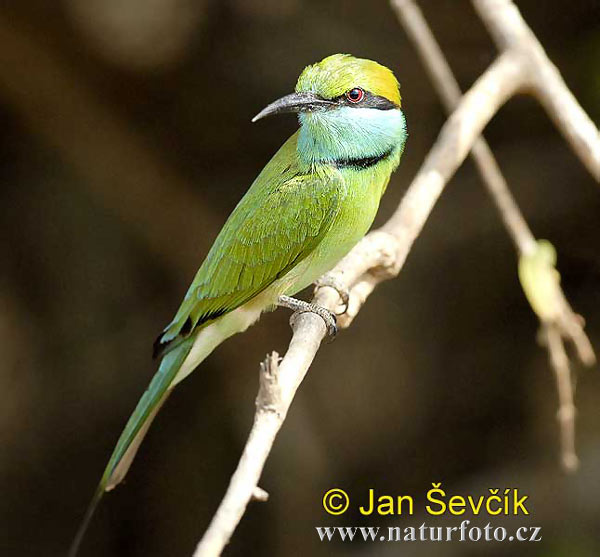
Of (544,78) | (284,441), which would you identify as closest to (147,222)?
(284,441)

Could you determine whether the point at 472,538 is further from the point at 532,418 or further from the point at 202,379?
the point at 202,379

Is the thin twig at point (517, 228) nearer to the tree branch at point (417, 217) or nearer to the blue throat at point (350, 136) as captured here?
the tree branch at point (417, 217)

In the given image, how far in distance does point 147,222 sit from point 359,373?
0.89 m

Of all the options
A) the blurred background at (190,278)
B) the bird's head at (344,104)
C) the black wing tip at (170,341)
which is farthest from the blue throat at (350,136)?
the blurred background at (190,278)

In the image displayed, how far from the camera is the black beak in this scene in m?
1.87

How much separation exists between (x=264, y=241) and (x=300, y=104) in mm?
312

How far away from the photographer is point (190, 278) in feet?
10.3

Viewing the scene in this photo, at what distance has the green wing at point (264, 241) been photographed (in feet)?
6.38

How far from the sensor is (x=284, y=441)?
303cm

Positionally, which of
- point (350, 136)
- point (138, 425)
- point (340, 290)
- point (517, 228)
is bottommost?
point (138, 425)

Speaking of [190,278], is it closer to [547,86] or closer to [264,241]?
[264,241]

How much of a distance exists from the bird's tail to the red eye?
0.62 m

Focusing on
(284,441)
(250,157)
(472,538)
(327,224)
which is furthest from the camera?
(250,157)

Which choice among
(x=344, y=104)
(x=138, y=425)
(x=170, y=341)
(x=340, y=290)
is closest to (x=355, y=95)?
(x=344, y=104)
